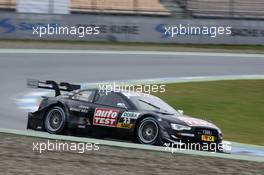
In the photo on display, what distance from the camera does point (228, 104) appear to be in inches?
705

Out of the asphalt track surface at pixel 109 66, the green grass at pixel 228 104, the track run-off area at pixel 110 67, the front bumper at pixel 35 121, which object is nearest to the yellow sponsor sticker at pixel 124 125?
the front bumper at pixel 35 121

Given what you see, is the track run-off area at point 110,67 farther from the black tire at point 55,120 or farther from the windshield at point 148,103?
the windshield at point 148,103

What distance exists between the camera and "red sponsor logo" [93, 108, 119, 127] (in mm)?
12115

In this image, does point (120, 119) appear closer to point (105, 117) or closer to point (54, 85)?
point (105, 117)

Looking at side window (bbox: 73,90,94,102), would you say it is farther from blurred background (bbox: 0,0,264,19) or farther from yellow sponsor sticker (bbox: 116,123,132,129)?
blurred background (bbox: 0,0,264,19)

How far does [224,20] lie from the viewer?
105 ft

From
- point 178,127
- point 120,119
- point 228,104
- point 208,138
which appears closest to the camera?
point 178,127

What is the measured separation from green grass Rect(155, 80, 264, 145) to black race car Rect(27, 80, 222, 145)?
6.29 feet

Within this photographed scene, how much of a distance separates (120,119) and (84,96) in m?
1.09

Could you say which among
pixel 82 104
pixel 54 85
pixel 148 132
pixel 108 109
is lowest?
pixel 148 132

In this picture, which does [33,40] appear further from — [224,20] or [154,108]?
[154,108]

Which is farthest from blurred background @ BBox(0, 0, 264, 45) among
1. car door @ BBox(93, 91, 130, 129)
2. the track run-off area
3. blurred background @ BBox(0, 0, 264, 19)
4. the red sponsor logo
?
the red sponsor logo

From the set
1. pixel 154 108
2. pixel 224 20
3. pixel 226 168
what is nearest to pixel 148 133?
pixel 154 108

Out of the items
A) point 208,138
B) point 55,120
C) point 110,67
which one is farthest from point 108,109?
point 110,67
